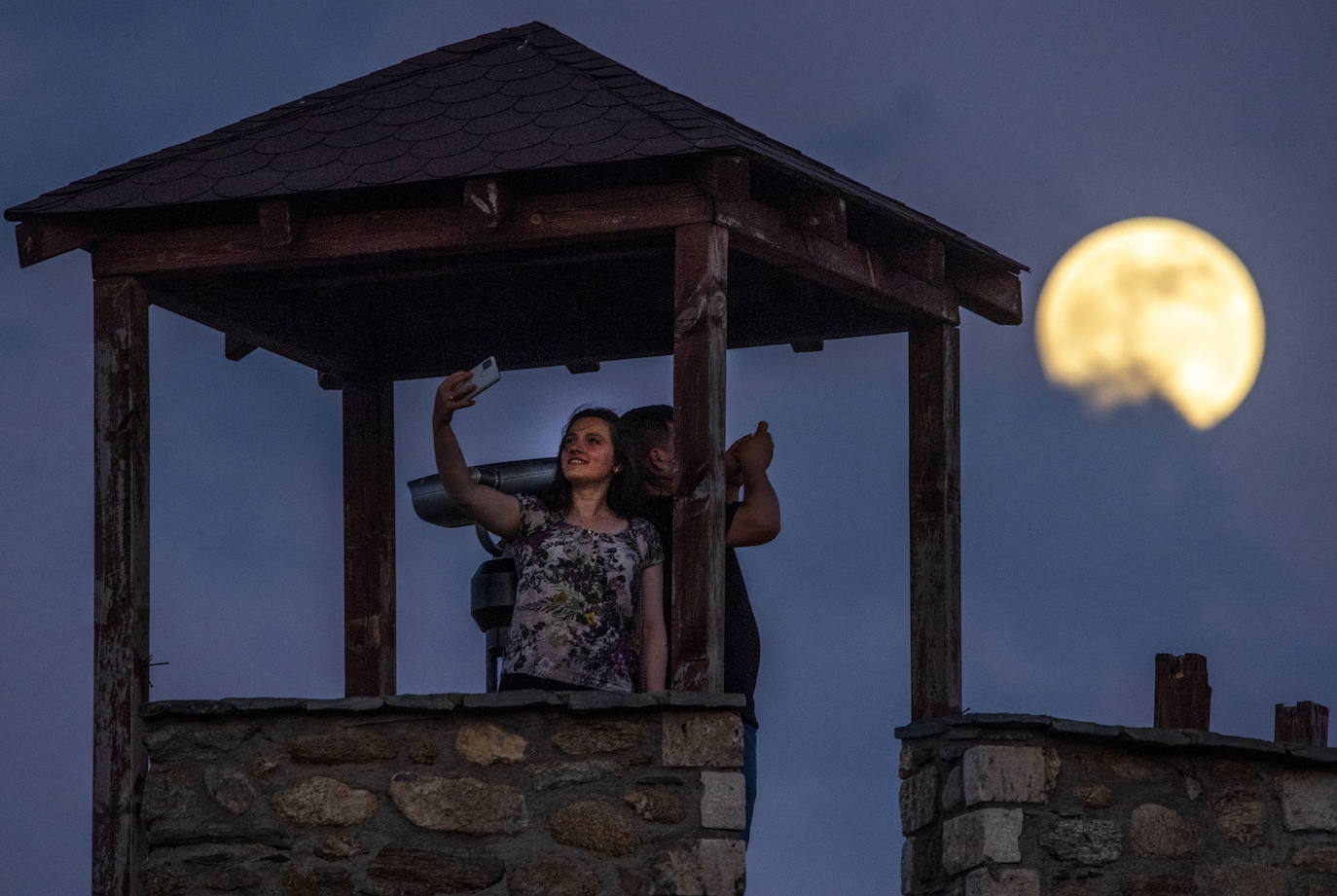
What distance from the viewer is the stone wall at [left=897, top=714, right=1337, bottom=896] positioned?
9320 mm

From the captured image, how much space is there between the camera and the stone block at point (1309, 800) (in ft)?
32.2

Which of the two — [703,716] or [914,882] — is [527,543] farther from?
[914,882]

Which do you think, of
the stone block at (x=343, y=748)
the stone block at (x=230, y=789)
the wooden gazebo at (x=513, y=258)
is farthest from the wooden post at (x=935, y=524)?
the stone block at (x=230, y=789)

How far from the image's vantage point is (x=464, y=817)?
9172 mm

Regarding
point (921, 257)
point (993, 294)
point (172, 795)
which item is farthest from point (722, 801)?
point (993, 294)

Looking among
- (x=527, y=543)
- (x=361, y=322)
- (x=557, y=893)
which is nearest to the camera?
(x=557, y=893)

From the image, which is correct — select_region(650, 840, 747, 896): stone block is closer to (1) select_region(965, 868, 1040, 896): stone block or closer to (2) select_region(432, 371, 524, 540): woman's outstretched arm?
(1) select_region(965, 868, 1040, 896): stone block

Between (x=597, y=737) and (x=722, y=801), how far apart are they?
1.51 feet

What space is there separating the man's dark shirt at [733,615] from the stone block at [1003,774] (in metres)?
0.88

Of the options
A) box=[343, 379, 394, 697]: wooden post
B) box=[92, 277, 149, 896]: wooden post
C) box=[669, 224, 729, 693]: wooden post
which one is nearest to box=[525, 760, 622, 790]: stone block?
box=[669, 224, 729, 693]: wooden post

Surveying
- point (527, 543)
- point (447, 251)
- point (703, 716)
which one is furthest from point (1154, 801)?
point (447, 251)

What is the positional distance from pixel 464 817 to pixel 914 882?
68.9 inches

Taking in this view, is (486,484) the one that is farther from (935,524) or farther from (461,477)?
(935,524)

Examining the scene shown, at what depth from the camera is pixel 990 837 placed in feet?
30.4
